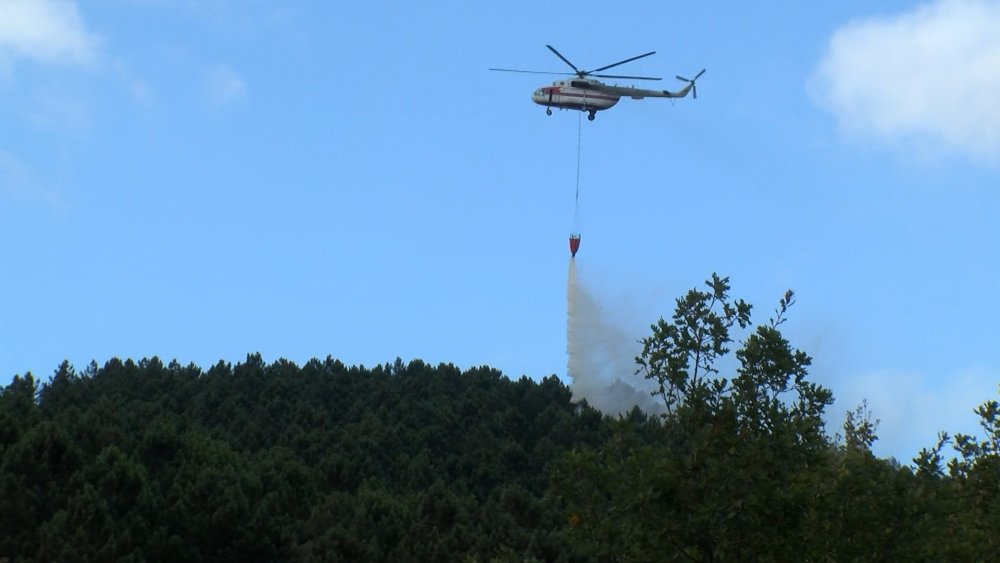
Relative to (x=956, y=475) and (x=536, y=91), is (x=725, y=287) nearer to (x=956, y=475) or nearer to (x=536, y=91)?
(x=956, y=475)

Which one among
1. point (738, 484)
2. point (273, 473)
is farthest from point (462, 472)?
point (738, 484)

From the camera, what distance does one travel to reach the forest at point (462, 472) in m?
23.5

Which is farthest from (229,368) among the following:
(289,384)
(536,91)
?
(536,91)

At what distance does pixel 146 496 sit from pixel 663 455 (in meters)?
46.2

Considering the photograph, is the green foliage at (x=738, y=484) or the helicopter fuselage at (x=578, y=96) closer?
the green foliage at (x=738, y=484)

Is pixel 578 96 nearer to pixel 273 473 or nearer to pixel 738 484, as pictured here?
pixel 273 473

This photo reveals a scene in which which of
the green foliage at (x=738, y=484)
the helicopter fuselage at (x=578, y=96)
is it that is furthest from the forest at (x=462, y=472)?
the helicopter fuselage at (x=578, y=96)

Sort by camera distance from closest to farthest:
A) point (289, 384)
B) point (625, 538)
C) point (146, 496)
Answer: point (625, 538) < point (146, 496) < point (289, 384)

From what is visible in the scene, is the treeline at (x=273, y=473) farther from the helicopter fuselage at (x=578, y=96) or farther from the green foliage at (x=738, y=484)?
the helicopter fuselage at (x=578, y=96)

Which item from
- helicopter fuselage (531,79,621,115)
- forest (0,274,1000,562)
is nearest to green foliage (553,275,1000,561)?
forest (0,274,1000,562)

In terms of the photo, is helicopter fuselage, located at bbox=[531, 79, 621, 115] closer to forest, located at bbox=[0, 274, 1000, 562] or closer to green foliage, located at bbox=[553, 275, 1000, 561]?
forest, located at bbox=[0, 274, 1000, 562]

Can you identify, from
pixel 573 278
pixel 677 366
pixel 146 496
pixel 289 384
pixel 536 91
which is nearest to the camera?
pixel 677 366

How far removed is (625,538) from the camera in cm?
2314

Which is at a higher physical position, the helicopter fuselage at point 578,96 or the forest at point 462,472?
the helicopter fuselage at point 578,96
